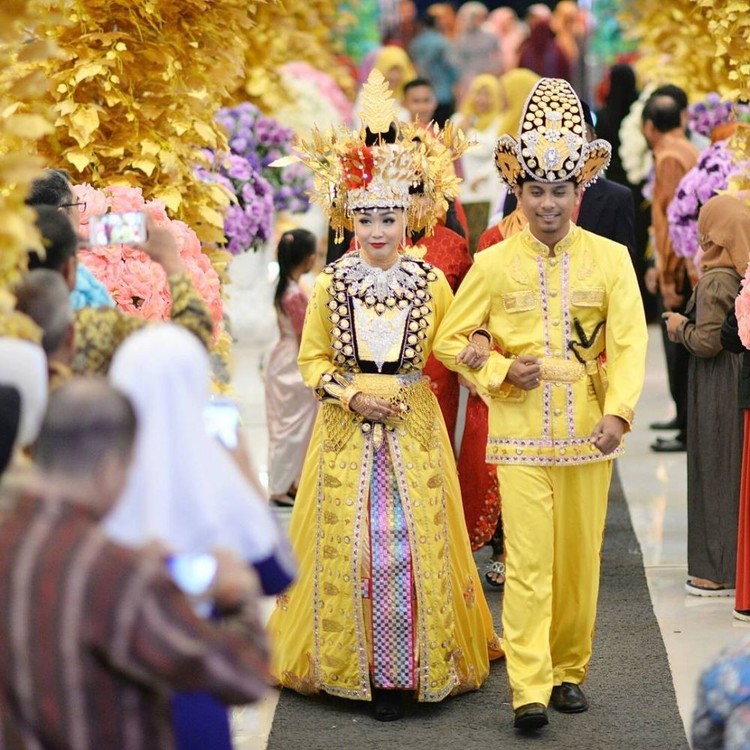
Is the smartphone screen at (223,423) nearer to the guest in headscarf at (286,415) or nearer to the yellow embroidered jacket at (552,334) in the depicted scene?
the yellow embroidered jacket at (552,334)

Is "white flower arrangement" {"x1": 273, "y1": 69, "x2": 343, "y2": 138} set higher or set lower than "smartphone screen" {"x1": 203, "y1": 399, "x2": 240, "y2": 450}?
higher

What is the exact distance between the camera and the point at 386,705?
17.5 feet

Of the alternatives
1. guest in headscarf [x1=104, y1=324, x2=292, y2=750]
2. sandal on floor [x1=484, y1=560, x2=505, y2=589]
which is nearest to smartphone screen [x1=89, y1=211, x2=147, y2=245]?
guest in headscarf [x1=104, y1=324, x2=292, y2=750]

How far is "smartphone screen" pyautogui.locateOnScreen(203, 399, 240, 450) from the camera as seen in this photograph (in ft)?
10.8

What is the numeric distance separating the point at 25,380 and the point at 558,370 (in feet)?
7.40

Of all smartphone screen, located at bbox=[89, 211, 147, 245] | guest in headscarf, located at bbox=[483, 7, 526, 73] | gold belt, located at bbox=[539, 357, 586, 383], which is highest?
guest in headscarf, located at bbox=[483, 7, 526, 73]

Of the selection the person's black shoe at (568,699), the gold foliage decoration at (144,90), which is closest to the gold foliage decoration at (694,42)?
the gold foliage decoration at (144,90)

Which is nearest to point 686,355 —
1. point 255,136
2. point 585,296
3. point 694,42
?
point 694,42

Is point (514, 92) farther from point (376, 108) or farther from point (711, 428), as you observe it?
point (376, 108)

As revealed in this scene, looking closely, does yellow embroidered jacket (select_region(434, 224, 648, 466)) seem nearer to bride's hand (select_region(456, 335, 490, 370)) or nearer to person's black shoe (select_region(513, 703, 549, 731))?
bride's hand (select_region(456, 335, 490, 370))

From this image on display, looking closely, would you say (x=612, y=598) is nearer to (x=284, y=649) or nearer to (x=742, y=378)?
(x=742, y=378)

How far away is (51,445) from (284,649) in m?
2.99

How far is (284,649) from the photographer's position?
18.2 ft

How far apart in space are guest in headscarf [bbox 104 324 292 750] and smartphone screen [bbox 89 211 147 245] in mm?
617
